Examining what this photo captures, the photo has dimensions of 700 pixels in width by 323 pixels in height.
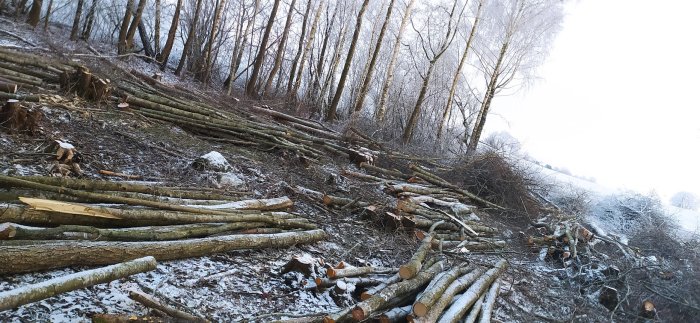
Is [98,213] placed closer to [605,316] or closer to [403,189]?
[403,189]

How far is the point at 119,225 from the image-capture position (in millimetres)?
3781

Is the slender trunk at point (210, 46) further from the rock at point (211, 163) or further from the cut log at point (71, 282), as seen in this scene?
the cut log at point (71, 282)

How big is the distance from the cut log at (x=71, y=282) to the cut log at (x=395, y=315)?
1912mm

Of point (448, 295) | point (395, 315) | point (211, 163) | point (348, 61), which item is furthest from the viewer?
point (348, 61)

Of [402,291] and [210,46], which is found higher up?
[210,46]

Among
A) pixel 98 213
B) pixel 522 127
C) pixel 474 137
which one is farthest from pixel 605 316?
pixel 522 127

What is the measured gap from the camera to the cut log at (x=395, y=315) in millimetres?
3352

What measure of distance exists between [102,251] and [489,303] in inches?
144

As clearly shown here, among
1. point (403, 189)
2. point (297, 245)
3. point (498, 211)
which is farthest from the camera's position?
point (498, 211)

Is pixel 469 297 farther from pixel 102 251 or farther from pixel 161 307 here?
pixel 102 251

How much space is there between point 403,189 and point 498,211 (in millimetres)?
3117

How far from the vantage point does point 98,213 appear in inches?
143

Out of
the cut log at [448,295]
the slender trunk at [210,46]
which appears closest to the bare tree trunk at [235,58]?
the slender trunk at [210,46]

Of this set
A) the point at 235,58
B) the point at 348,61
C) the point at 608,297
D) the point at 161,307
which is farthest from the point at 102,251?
→ the point at 235,58
